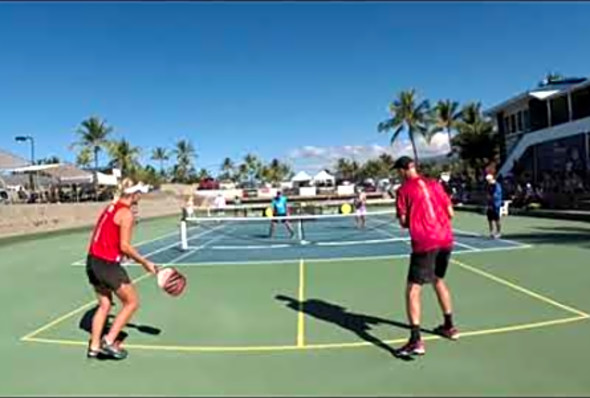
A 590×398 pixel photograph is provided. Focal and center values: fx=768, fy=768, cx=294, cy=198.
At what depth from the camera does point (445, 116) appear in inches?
2963

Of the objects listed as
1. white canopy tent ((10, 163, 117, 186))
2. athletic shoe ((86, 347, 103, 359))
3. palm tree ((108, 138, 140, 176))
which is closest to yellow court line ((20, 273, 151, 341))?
athletic shoe ((86, 347, 103, 359))

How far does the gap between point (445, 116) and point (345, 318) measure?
224ft

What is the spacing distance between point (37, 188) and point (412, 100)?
43.0 metres

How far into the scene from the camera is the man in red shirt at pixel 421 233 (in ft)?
23.4

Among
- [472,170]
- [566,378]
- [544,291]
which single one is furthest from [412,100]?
[566,378]

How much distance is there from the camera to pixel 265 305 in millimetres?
10484

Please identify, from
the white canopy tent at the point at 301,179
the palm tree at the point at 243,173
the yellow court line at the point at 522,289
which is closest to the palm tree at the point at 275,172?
the palm tree at the point at 243,173

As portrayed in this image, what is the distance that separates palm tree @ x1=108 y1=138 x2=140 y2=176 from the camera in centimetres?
8039

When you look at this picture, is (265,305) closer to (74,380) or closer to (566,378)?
(74,380)

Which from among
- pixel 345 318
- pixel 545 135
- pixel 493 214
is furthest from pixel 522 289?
pixel 545 135

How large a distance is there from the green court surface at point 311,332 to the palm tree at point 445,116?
6002 cm

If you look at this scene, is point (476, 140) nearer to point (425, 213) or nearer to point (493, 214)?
point (493, 214)

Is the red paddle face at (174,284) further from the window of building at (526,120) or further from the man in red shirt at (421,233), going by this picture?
the window of building at (526,120)

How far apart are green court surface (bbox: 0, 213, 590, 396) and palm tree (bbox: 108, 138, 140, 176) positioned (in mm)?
65742
